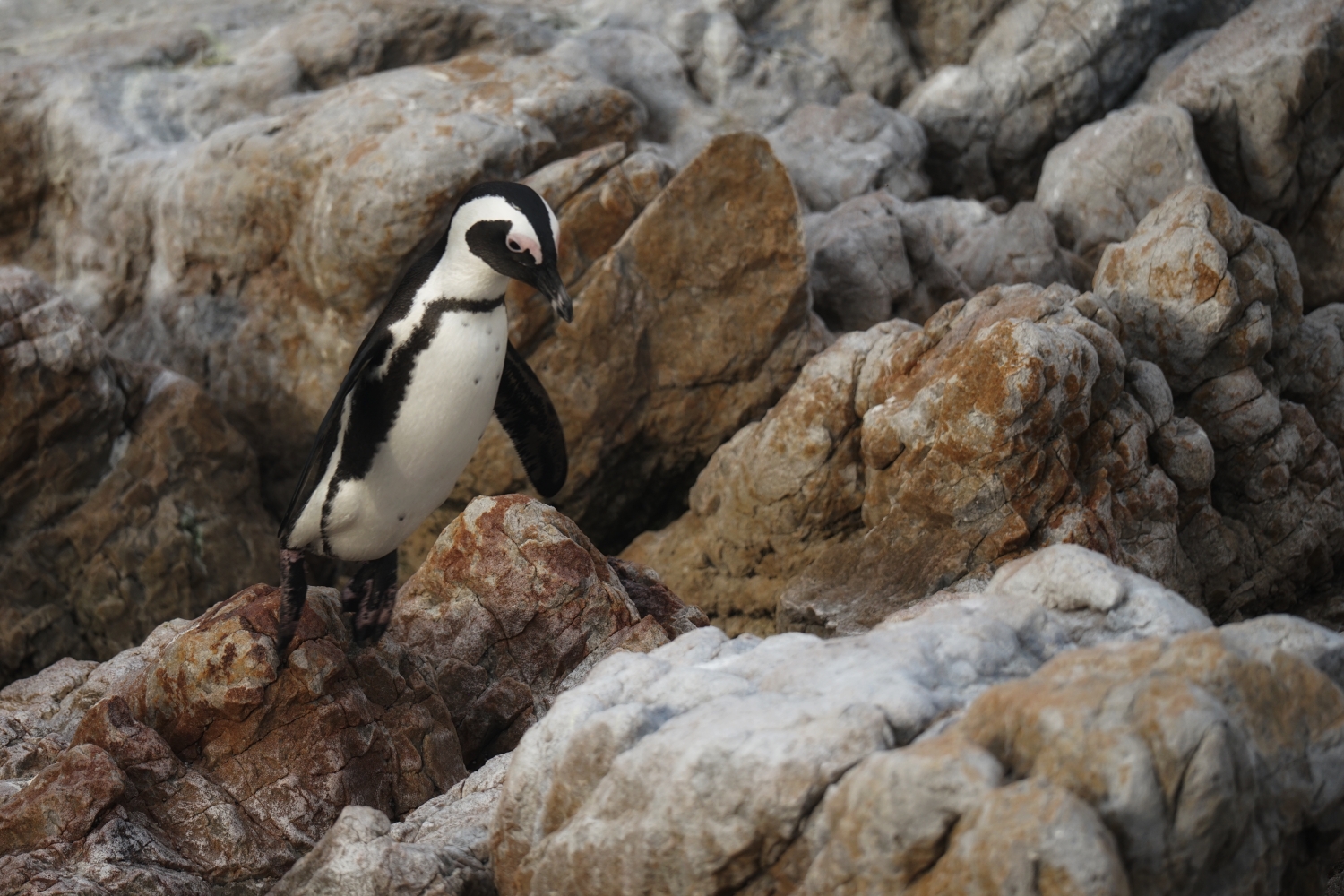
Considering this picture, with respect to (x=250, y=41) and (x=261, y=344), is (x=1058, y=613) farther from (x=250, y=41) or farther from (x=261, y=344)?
(x=250, y=41)

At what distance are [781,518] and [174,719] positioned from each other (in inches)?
142

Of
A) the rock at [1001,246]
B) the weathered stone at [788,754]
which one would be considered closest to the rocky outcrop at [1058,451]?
the rock at [1001,246]

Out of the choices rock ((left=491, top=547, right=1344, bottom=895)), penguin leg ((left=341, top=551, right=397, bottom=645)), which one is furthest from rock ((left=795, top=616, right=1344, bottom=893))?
penguin leg ((left=341, top=551, right=397, bottom=645))

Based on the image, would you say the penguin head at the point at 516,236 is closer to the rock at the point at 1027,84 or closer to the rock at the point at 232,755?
the rock at the point at 232,755

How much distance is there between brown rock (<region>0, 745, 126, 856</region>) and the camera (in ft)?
14.0

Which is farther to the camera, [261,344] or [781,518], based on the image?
[261,344]

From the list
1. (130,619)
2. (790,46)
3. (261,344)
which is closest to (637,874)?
(130,619)

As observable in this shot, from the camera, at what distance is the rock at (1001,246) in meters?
9.58

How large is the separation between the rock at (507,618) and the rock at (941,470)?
134 cm

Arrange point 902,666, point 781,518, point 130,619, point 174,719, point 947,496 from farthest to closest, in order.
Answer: point 130,619
point 781,518
point 947,496
point 174,719
point 902,666

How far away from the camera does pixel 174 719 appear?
489cm

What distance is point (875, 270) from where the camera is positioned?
9.03 meters

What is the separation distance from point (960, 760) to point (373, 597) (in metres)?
3.19

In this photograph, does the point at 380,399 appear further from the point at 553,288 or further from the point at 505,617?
the point at 505,617
